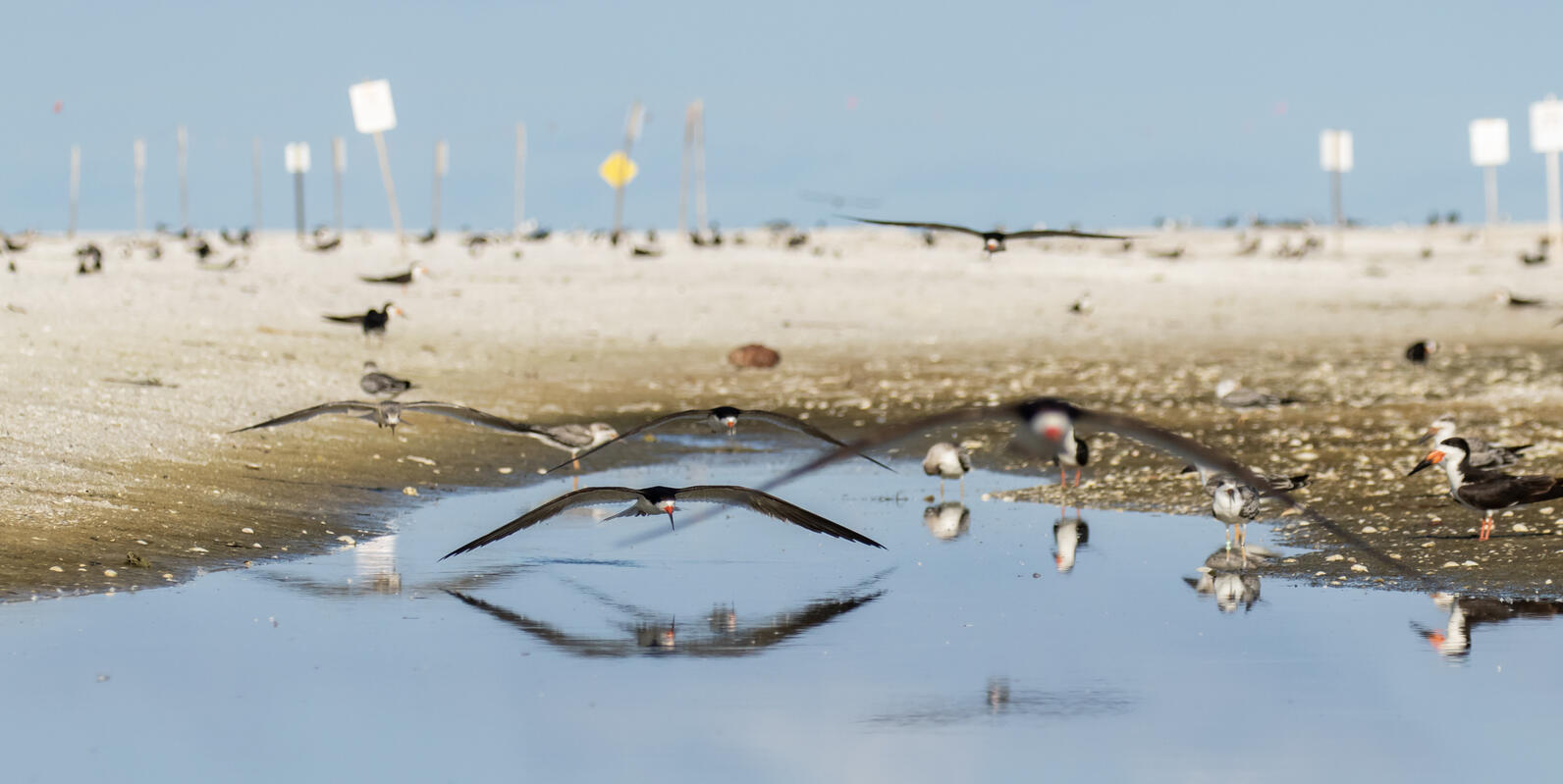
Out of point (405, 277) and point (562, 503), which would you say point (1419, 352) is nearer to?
point (405, 277)

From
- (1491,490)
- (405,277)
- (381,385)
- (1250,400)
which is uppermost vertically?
(405,277)

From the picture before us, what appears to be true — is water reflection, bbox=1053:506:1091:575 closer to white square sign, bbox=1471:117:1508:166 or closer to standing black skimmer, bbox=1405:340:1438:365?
standing black skimmer, bbox=1405:340:1438:365

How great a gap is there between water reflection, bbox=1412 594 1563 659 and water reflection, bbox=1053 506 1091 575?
253cm

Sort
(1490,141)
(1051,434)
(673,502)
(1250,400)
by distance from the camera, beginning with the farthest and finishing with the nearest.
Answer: (1490,141), (1250,400), (673,502), (1051,434)

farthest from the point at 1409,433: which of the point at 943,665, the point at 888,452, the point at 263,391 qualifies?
the point at 263,391

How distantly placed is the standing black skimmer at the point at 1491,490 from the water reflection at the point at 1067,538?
8.92ft

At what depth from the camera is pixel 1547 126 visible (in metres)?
48.9

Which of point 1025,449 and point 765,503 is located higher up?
point 1025,449

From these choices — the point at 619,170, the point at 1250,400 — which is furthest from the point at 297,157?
the point at 1250,400

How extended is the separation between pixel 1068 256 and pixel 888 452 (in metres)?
33.2

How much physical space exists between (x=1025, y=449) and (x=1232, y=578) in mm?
1940

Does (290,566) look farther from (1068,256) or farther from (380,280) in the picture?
(1068,256)

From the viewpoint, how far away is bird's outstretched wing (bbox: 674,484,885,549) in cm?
1045

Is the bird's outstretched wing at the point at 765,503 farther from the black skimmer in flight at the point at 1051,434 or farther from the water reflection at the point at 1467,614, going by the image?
the water reflection at the point at 1467,614
